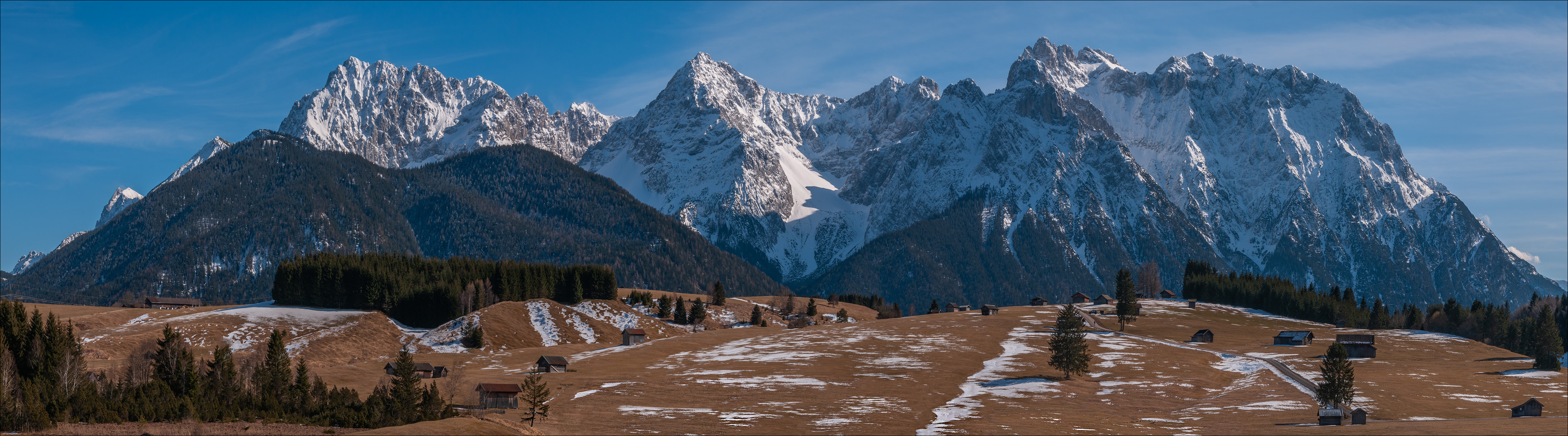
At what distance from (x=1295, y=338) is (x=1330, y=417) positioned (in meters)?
76.6

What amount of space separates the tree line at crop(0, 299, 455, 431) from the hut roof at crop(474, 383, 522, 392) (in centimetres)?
870

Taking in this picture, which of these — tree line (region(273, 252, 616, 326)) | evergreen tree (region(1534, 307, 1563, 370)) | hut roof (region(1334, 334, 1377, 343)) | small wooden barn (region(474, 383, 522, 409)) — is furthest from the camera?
tree line (region(273, 252, 616, 326))

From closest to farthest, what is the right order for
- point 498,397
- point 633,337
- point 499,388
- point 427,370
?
point 498,397 → point 499,388 → point 427,370 → point 633,337

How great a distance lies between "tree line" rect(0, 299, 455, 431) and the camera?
7500 centimetres

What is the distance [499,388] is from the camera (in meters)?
105

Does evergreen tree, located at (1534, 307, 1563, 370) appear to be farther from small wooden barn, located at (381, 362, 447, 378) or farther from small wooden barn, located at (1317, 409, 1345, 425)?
small wooden barn, located at (381, 362, 447, 378)

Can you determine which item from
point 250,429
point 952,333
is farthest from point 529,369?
point 952,333

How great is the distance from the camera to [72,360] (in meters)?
84.9

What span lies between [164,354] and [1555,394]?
141235mm

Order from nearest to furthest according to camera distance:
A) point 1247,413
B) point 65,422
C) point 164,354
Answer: point 65,422, point 164,354, point 1247,413

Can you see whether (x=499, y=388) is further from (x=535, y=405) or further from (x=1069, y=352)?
(x=1069, y=352)

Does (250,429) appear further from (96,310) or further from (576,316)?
(96,310)

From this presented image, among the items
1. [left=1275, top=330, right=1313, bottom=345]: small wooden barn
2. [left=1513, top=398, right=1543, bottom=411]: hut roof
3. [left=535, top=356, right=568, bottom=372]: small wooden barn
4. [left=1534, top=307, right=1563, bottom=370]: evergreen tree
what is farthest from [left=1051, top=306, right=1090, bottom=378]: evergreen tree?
[left=535, top=356, right=568, bottom=372]: small wooden barn

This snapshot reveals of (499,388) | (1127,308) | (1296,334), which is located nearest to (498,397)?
(499,388)
